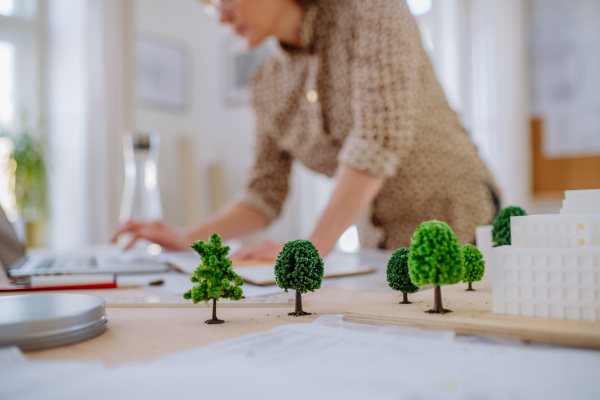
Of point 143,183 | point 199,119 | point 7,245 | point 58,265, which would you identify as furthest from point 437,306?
point 199,119

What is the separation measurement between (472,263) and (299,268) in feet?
0.74

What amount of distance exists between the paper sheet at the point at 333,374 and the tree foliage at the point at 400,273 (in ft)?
0.41

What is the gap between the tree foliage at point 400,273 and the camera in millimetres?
479

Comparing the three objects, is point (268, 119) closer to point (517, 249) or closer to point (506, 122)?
point (517, 249)

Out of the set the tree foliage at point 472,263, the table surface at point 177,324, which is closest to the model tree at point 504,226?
the tree foliage at point 472,263

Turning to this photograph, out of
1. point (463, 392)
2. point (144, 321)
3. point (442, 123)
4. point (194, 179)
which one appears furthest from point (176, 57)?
point (463, 392)

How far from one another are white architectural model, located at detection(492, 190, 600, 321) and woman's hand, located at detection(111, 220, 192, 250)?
962 millimetres

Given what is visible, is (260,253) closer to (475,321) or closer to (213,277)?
(213,277)

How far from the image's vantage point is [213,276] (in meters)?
0.44

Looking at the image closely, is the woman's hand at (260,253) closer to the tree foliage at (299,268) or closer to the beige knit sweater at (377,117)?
the beige knit sweater at (377,117)

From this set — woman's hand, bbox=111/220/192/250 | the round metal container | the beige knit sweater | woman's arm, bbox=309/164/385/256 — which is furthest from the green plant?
the round metal container

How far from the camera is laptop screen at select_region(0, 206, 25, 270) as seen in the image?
0.89 m

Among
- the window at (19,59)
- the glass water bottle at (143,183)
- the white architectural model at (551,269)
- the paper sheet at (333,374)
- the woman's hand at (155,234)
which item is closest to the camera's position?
the paper sheet at (333,374)

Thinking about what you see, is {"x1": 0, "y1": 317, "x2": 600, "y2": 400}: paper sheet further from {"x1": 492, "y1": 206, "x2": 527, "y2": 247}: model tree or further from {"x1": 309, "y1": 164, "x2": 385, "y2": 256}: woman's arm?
{"x1": 309, "y1": 164, "x2": 385, "y2": 256}: woman's arm
